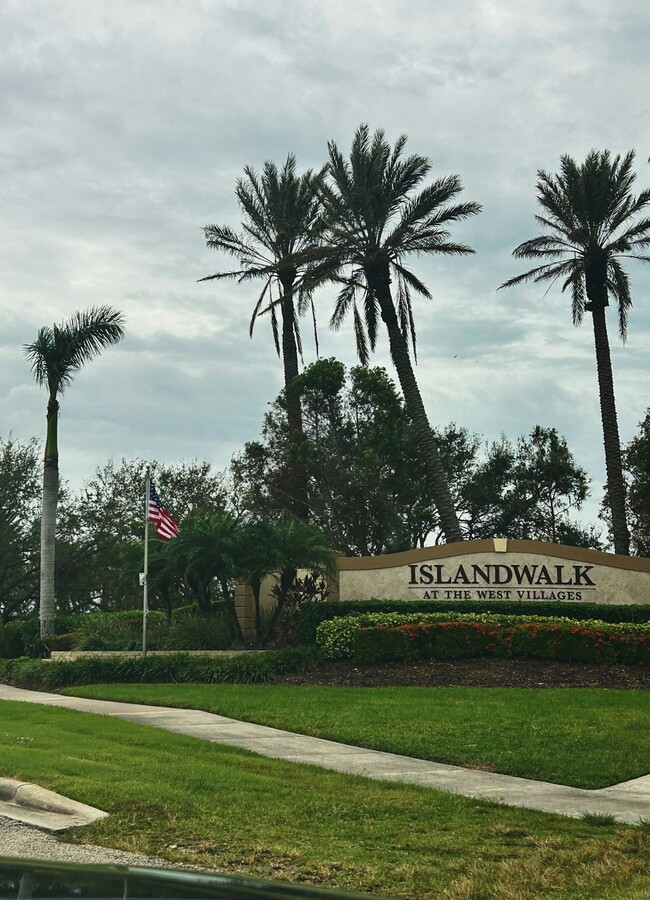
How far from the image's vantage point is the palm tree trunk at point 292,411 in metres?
36.4

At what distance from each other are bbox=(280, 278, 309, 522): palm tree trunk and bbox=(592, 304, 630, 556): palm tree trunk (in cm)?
1041

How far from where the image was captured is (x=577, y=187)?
3300 centimetres

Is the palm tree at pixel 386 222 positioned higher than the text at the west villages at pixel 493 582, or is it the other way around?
the palm tree at pixel 386 222

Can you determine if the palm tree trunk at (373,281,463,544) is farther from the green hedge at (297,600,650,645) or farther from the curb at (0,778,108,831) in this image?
the curb at (0,778,108,831)

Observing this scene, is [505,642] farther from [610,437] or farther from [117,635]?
[610,437]

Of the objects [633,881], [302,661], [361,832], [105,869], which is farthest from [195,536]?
[105,869]

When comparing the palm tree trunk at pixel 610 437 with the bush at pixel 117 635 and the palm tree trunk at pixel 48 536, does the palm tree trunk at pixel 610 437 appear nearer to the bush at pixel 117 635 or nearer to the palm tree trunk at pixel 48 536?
the bush at pixel 117 635

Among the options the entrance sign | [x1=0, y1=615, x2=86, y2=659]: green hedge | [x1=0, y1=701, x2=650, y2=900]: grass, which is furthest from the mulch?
[x1=0, y1=615, x2=86, y2=659]: green hedge

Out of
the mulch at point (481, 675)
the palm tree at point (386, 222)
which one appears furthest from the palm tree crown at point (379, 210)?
the mulch at point (481, 675)

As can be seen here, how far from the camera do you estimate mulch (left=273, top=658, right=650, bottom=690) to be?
19.0 meters

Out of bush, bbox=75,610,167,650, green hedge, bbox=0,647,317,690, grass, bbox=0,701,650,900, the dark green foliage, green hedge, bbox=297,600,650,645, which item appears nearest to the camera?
grass, bbox=0,701,650,900

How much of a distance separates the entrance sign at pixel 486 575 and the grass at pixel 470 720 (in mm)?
7855

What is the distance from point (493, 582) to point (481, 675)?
265 inches

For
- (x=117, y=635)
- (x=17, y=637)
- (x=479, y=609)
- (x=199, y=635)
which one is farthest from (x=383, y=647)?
(x=17, y=637)
